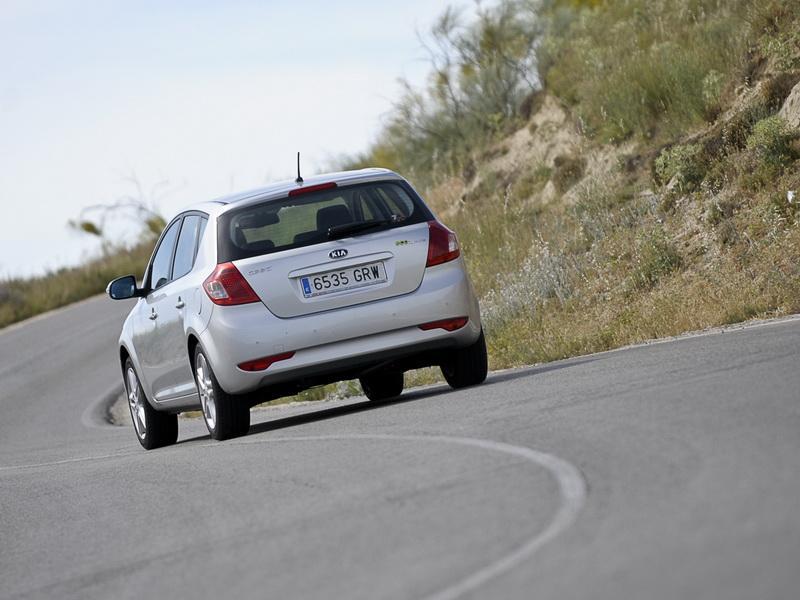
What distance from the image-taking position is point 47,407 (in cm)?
2469

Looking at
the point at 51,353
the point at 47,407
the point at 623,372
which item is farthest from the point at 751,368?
the point at 51,353

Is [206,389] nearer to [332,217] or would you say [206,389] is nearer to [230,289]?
[230,289]

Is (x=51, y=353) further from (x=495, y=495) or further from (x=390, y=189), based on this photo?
(x=495, y=495)

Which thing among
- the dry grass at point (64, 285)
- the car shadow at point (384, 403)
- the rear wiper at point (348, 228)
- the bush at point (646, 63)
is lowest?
the dry grass at point (64, 285)

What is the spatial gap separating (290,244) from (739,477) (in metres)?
5.48

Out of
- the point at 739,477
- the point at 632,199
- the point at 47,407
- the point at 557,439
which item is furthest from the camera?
the point at 47,407

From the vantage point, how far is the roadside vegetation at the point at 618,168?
1596 centimetres

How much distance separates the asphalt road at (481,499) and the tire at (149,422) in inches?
38.1

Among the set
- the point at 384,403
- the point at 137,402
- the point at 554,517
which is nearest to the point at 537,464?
the point at 554,517

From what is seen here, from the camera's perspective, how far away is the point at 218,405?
11500 mm

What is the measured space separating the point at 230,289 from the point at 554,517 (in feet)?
17.2

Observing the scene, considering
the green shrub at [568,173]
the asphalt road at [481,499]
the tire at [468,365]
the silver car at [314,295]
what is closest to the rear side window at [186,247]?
the silver car at [314,295]

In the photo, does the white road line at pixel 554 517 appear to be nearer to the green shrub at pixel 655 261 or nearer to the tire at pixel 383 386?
the tire at pixel 383 386

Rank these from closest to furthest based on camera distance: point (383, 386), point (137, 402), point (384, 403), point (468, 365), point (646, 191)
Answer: point (468, 365)
point (384, 403)
point (137, 402)
point (383, 386)
point (646, 191)
